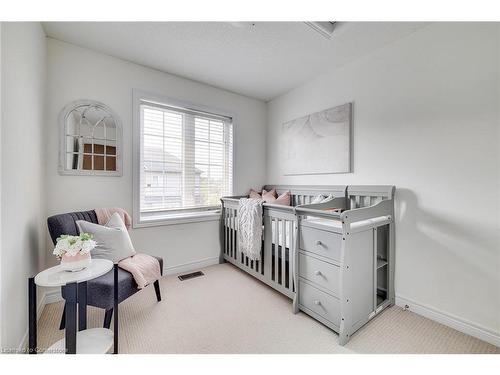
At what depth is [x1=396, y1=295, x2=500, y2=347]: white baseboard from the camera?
1.45m

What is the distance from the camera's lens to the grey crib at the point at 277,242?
1.89 meters

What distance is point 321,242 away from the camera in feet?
5.30

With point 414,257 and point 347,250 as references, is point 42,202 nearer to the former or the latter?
point 347,250

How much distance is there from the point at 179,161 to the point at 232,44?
142cm

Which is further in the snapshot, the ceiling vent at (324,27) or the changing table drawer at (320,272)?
the ceiling vent at (324,27)

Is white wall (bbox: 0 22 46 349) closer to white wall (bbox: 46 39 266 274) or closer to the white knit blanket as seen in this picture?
white wall (bbox: 46 39 266 274)

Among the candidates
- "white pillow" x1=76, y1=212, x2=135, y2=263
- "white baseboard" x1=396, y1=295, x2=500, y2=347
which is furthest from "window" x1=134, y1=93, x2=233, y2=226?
"white baseboard" x1=396, y1=295, x2=500, y2=347

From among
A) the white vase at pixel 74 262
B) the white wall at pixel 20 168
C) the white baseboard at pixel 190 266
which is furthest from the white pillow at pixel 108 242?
the white baseboard at pixel 190 266

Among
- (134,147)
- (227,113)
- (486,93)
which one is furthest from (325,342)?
(227,113)

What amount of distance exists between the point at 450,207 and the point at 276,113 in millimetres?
2316

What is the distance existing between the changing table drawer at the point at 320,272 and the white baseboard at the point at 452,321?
865 mm

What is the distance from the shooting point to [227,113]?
9.64 ft

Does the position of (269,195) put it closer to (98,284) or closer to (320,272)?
(320,272)

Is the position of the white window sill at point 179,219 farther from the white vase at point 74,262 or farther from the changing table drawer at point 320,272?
the changing table drawer at point 320,272
